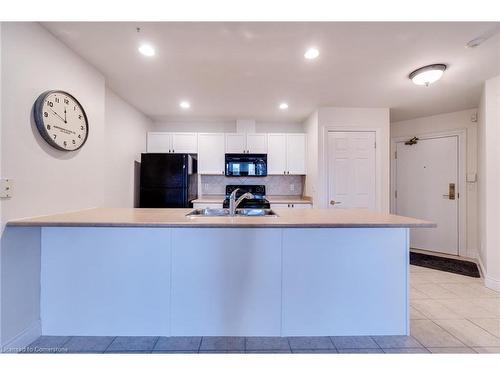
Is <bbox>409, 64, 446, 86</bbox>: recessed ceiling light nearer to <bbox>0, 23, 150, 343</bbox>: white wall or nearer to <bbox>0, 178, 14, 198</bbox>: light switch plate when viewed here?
<bbox>0, 23, 150, 343</bbox>: white wall

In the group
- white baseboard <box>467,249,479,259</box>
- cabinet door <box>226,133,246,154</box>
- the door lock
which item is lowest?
white baseboard <box>467,249,479,259</box>

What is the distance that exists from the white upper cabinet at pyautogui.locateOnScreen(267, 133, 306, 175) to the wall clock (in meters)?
2.72

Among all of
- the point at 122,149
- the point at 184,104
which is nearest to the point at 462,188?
the point at 184,104

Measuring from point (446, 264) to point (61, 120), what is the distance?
4.89 metres

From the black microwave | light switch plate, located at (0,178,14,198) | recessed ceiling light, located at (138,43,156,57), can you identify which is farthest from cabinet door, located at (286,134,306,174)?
light switch plate, located at (0,178,14,198)

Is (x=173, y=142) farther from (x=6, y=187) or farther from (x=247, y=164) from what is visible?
(x=6, y=187)

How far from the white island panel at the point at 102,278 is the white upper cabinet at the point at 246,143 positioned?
266 cm

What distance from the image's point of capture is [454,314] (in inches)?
85.1


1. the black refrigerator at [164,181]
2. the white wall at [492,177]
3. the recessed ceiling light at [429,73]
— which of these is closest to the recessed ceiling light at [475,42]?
the recessed ceiling light at [429,73]

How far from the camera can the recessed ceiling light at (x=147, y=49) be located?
80.0 inches

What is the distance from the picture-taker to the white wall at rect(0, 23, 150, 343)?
5.05 feet
